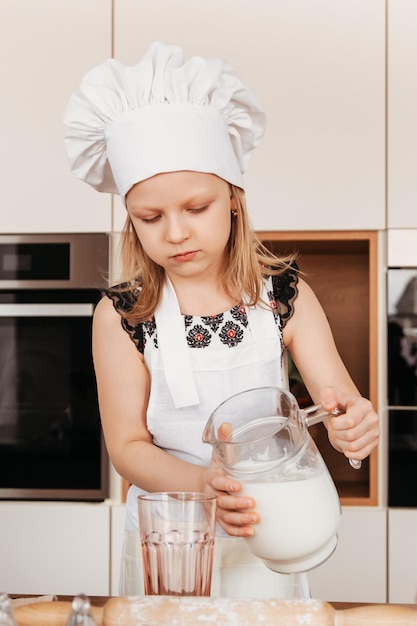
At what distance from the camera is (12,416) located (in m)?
2.13

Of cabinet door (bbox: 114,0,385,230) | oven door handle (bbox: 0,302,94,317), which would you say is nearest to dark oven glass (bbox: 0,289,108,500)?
oven door handle (bbox: 0,302,94,317)

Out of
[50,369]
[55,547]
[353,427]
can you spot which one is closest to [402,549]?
[55,547]

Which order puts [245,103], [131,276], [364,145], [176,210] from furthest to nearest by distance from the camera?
1. [364,145]
2. [131,276]
3. [245,103]
4. [176,210]

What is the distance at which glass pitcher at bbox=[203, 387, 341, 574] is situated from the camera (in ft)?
2.34

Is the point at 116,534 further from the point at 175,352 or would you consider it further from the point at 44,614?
the point at 44,614

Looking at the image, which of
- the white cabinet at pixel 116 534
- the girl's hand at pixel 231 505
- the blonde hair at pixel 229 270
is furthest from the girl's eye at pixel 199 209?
the white cabinet at pixel 116 534

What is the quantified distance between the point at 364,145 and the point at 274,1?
432mm

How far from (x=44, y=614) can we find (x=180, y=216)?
484 mm

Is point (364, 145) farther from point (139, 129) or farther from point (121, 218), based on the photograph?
point (139, 129)

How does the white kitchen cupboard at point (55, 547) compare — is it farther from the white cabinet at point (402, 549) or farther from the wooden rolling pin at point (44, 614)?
the wooden rolling pin at point (44, 614)

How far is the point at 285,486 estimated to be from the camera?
0.72 meters

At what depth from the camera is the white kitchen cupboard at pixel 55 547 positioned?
81.5 inches

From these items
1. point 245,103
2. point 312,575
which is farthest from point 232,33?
point 312,575

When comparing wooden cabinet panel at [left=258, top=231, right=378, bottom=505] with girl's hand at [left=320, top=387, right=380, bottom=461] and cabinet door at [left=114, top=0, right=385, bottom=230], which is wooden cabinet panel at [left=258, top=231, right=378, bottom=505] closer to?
cabinet door at [left=114, top=0, right=385, bottom=230]
